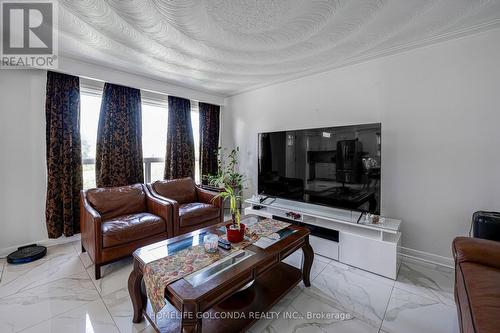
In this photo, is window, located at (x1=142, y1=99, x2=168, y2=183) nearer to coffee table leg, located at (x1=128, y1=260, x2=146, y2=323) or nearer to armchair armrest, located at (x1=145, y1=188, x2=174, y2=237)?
armchair armrest, located at (x1=145, y1=188, x2=174, y2=237)

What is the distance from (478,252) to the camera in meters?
1.49

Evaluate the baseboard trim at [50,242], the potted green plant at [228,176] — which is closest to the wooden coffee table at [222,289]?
the potted green plant at [228,176]

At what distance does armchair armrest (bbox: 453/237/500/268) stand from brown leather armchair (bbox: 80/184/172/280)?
8.75 ft

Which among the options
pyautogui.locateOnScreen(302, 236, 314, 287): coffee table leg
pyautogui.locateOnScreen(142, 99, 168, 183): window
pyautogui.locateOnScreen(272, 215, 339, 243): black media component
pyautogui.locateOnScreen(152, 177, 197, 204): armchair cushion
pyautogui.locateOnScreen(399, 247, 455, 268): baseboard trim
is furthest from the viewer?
pyautogui.locateOnScreen(142, 99, 168, 183): window

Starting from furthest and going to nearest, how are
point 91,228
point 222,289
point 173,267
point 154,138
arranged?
point 154,138
point 91,228
point 173,267
point 222,289

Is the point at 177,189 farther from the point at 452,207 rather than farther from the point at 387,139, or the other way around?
the point at 452,207

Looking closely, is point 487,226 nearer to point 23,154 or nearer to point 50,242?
point 50,242

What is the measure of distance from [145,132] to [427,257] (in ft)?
13.8

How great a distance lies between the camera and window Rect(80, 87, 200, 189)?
120 inches

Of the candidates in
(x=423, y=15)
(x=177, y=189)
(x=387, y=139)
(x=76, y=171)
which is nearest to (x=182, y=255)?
(x=177, y=189)

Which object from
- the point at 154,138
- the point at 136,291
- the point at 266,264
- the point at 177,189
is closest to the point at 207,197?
the point at 177,189

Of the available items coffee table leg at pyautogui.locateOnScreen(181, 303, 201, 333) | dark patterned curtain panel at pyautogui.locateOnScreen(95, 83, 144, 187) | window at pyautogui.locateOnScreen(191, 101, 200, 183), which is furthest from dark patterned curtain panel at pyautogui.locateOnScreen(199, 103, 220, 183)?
coffee table leg at pyautogui.locateOnScreen(181, 303, 201, 333)

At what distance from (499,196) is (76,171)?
4727mm

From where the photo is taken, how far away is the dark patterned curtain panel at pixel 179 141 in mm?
3822
